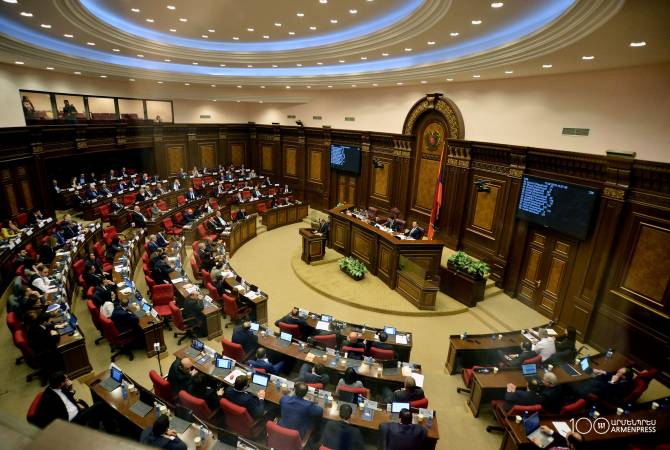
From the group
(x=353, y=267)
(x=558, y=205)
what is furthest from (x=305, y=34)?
(x=558, y=205)

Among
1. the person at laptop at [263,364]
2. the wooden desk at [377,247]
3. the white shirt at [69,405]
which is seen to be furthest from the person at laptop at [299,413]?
the wooden desk at [377,247]

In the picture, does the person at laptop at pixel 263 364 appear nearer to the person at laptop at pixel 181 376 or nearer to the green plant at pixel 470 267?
the person at laptop at pixel 181 376

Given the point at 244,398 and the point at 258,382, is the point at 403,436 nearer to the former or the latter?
the point at 244,398

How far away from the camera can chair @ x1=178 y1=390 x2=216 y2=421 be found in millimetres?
5211

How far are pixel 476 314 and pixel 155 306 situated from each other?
8407 millimetres

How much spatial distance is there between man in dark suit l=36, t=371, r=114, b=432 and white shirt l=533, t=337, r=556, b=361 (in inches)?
298

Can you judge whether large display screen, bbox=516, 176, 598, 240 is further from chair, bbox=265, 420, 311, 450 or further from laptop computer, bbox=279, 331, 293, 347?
chair, bbox=265, 420, 311, 450

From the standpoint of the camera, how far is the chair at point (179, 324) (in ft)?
25.8

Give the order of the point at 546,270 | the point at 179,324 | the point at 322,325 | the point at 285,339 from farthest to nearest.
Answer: the point at 546,270 → the point at 179,324 → the point at 322,325 → the point at 285,339

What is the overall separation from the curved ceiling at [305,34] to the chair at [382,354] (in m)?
6.32

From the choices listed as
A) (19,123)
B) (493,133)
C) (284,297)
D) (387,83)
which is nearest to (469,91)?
(493,133)

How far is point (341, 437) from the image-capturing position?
4699 millimetres

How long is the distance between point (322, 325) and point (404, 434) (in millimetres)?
3393

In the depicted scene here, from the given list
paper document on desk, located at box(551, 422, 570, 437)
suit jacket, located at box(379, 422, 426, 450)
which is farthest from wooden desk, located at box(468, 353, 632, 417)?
suit jacket, located at box(379, 422, 426, 450)
